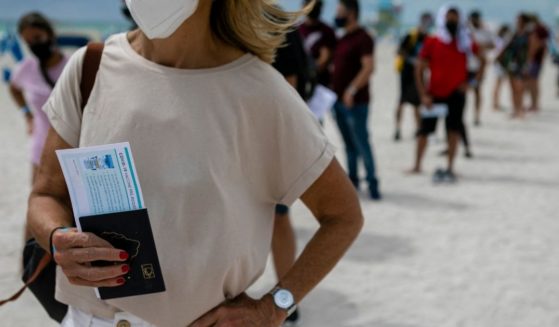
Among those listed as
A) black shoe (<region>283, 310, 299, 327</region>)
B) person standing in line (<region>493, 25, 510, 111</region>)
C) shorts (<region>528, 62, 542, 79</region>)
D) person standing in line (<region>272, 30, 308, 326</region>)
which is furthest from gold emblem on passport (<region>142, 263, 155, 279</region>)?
shorts (<region>528, 62, 542, 79</region>)

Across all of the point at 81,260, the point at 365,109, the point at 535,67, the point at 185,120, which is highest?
the point at 185,120

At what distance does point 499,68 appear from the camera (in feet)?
41.8

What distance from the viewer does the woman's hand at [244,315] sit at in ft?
4.31

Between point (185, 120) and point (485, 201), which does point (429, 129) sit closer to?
point (485, 201)

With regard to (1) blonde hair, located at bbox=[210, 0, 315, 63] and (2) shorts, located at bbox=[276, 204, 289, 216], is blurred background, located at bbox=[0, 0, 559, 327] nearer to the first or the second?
(2) shorts, located at bbox=[276, 204, 289, 216]

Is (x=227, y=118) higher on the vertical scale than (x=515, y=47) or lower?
Answer: higher

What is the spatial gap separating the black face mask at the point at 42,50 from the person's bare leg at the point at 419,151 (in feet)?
14.3

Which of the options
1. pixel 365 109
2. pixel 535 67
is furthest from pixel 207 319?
pixel 535 67

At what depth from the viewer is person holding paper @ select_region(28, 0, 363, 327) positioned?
4.29ft

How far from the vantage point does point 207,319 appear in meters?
1.33

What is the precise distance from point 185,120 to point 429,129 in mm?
6277

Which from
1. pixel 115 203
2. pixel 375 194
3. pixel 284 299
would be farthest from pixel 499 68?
pixel 115 203

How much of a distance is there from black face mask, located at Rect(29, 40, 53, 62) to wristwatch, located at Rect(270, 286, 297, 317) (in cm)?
346

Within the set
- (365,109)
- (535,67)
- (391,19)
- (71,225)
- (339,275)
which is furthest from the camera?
(391,19)
